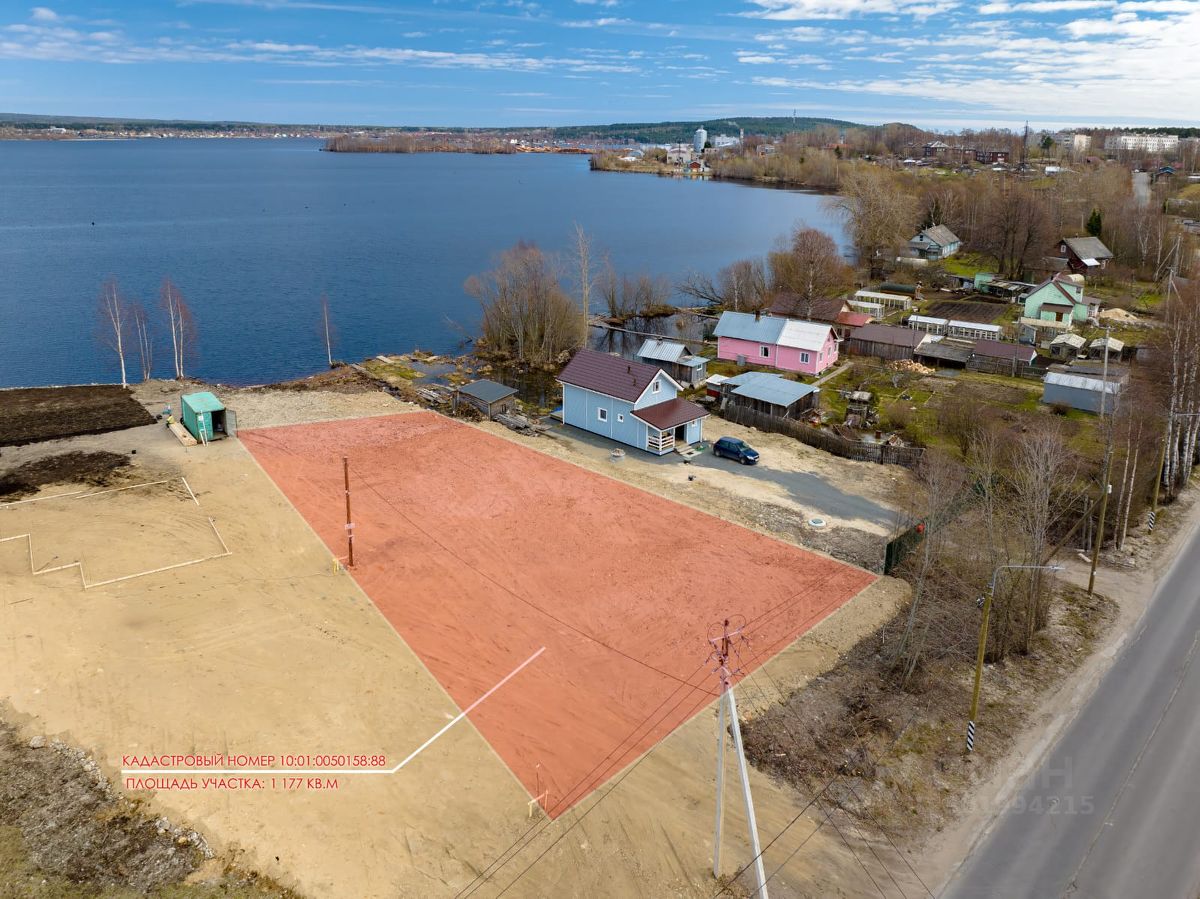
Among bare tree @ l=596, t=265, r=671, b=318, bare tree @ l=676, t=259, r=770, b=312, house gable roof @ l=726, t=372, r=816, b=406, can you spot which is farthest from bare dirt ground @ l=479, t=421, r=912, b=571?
bare tree @ l=596, t=265, r=671, b=318

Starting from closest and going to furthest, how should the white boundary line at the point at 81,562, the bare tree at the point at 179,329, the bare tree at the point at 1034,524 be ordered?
the bare tree at the point at 1034,524
the white boundary line at the point at 81,562
the bare tree at the point at 179,329

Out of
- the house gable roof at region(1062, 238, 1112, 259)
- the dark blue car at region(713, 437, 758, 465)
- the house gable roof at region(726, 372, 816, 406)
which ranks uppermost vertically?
the house gable roof at region(1062, 238, 1112, 259)

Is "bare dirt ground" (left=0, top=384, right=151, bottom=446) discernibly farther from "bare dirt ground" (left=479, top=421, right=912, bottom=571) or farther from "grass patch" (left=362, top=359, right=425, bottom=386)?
"bare dirt ground" (left=479, top=421, right=912, bottom=571)

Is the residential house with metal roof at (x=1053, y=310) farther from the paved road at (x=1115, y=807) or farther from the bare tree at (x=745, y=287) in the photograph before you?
the paved road at (x=1115, y=807)

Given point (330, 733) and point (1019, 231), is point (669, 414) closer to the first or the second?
point (330, 733)

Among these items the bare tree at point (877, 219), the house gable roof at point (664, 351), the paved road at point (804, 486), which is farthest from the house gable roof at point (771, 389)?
the bare tree at point (877, 219)

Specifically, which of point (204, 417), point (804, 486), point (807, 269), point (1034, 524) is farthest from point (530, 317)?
point (1034, 524)

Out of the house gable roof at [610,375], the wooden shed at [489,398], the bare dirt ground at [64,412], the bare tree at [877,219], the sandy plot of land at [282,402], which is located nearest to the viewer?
the bare dirt ground at [64,412]
